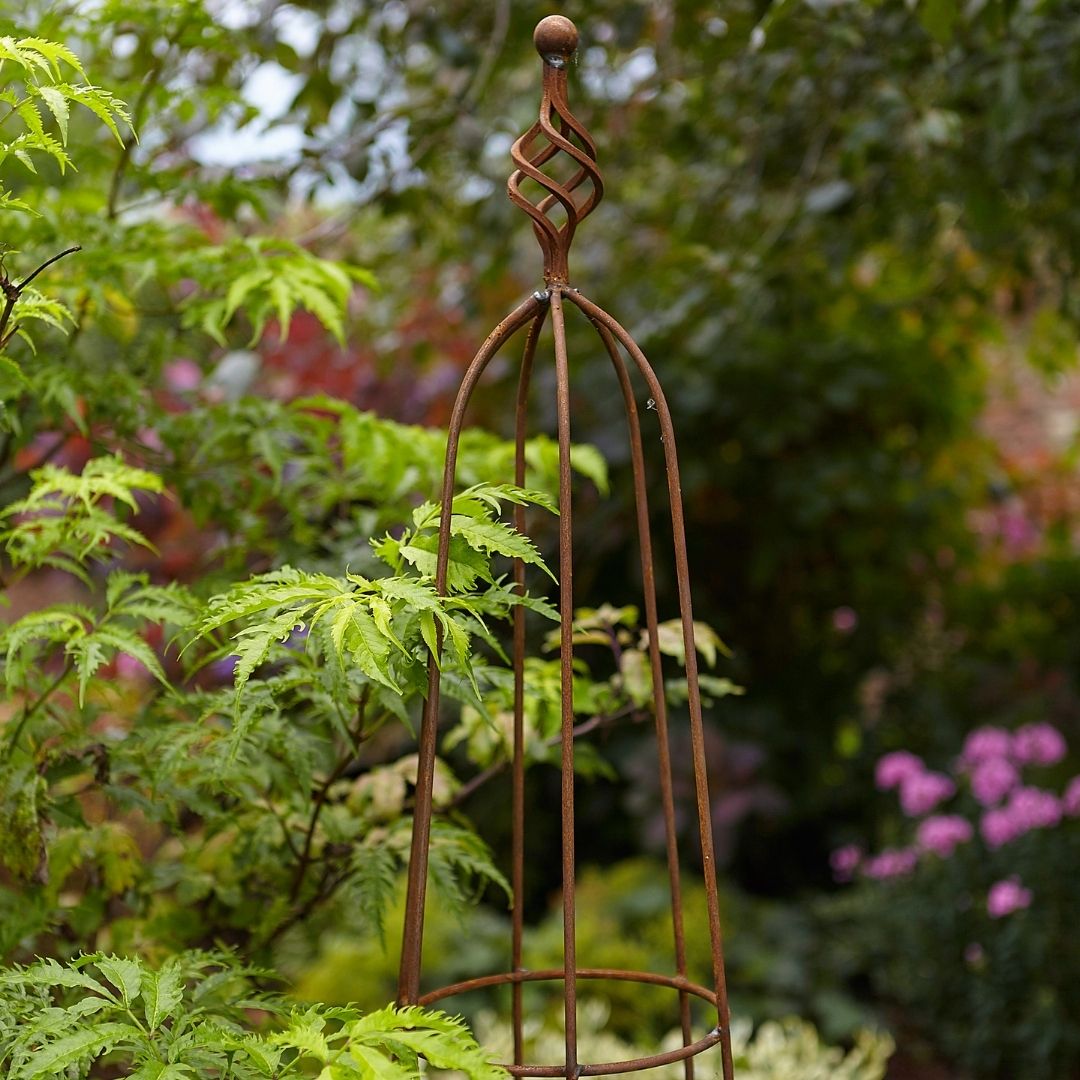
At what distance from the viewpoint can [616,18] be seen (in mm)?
2105

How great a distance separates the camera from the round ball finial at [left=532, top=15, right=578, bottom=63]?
3.31ft

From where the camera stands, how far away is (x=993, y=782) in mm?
2732

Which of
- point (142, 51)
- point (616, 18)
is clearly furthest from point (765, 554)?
point (142, 51)

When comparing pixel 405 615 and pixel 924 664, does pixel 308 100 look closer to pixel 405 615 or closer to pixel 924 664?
pixel 405 615

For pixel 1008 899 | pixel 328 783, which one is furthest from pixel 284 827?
pixel 1008 899

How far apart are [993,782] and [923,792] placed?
0.52ft

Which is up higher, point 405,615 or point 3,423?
point 3,423

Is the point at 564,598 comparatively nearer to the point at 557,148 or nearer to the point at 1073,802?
the point at 557,148

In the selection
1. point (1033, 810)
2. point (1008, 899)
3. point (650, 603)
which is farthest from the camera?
point (1033, 810)

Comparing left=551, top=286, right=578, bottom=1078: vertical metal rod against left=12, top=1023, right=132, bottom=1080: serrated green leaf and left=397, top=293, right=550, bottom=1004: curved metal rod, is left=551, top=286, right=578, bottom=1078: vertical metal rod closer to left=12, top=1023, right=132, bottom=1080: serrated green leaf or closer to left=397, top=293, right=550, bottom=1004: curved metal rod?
left=397, top=293, right=550, bottom=1004: curved metal rod

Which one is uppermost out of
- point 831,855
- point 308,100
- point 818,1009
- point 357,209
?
point 308,100

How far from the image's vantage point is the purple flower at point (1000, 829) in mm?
2590

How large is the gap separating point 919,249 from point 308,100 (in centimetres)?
134

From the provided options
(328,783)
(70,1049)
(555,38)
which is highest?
(555,38)
